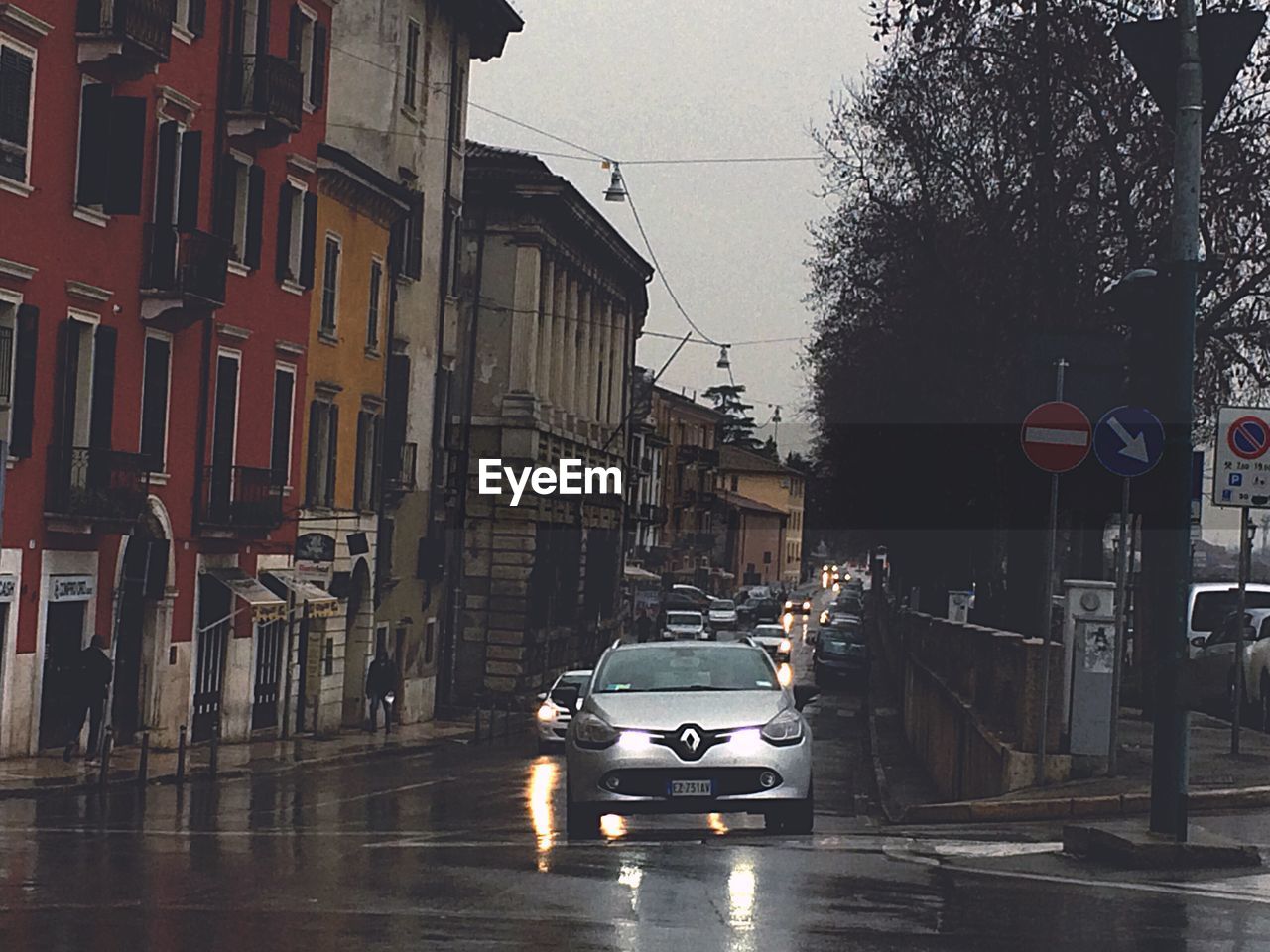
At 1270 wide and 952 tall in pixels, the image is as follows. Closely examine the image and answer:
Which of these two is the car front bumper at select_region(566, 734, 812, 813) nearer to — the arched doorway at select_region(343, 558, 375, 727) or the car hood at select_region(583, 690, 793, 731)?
the car hood at select_region(583, 690, 793, 731)

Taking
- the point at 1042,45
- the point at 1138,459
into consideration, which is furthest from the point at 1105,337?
the point at 1042,45

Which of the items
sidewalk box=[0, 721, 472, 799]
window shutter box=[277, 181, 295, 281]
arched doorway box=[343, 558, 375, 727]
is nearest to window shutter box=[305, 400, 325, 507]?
window shutter box=[277, 181, 295, 281]

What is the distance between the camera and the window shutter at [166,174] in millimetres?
35438

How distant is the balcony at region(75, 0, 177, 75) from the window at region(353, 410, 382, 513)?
54.3 feet

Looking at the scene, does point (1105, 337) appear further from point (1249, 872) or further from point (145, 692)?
point (145, 692)

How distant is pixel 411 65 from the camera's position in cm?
5359

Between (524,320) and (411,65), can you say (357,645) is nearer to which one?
(411,65)

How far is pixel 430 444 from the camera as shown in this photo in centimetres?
5578

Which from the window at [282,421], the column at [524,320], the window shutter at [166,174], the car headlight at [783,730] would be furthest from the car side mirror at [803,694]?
the column at [524,320]

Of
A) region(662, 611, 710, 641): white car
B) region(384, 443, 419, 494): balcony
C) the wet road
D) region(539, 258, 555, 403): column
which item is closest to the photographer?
the wet road

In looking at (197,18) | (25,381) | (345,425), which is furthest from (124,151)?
(345,425)

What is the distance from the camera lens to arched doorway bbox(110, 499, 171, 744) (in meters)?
35.3

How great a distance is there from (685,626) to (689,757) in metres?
72.3

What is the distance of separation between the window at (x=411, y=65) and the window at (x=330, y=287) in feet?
27.1
